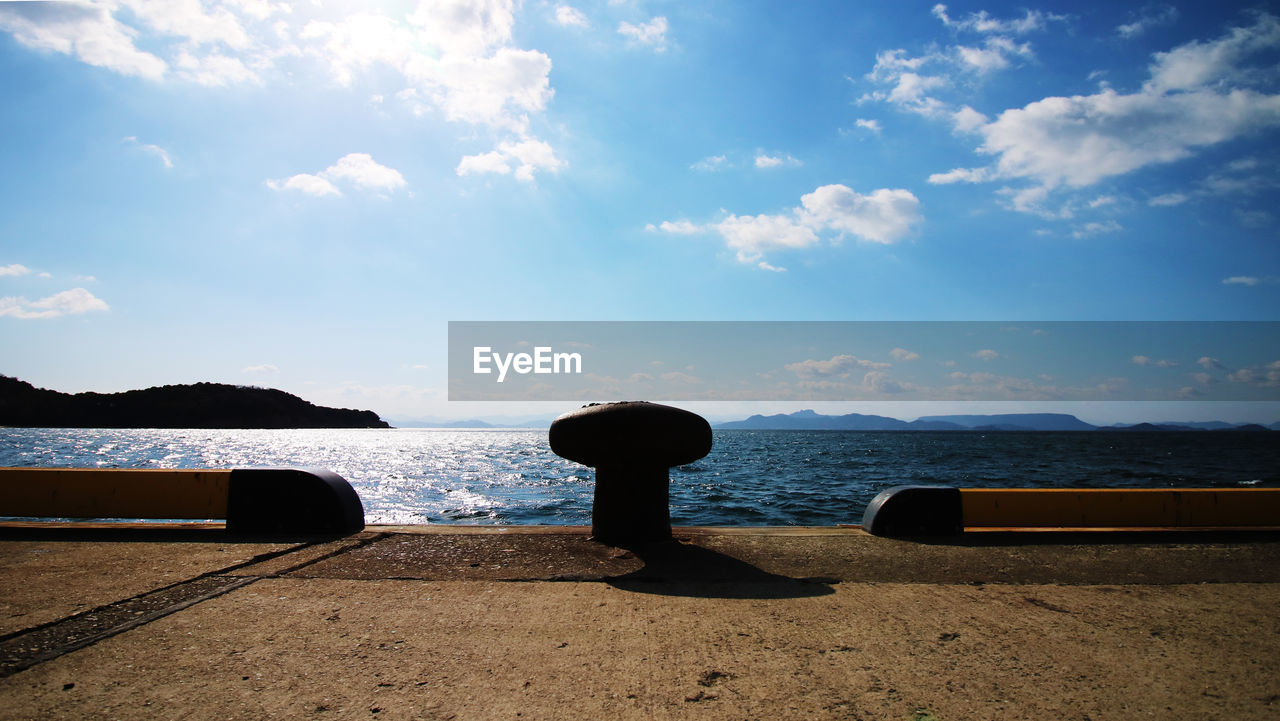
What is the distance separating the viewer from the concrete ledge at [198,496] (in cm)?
466

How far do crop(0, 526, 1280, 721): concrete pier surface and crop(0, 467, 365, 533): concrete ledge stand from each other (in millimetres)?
454

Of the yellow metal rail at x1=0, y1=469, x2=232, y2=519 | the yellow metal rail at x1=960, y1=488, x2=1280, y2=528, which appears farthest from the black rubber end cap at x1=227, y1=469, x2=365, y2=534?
the yellow metal rail at x1=960, y1=488, x2=1280, y2=528

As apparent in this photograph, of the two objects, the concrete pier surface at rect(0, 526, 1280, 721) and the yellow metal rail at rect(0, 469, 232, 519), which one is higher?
the yellow metal rail at rect(0, 469, 232, 519)

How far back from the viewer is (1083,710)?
1934 millimetres

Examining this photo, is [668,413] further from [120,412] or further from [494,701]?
[120,412]

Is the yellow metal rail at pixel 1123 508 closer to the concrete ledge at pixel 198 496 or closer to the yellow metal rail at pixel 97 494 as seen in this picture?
the concrete ledge at pixel 198 496

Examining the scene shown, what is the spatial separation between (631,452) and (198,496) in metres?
3.53

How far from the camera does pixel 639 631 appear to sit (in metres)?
2.63

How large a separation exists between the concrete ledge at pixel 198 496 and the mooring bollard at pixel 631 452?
1.88m

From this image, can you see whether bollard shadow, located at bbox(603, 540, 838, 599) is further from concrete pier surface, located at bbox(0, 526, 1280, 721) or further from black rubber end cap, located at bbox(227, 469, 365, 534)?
black rubber end cap, located at bbox(227, 469, 365, 534)

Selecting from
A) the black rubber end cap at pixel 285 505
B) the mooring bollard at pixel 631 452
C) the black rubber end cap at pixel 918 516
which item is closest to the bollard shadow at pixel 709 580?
the mooring bollard at pixel 631 452

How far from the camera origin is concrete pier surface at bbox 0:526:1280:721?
6.55ft

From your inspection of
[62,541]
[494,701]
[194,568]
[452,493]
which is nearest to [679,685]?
[494,701]

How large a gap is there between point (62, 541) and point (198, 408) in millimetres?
149703
